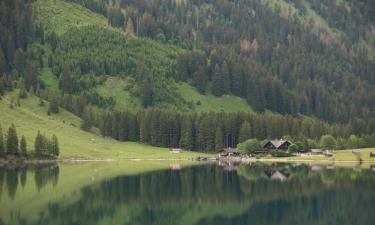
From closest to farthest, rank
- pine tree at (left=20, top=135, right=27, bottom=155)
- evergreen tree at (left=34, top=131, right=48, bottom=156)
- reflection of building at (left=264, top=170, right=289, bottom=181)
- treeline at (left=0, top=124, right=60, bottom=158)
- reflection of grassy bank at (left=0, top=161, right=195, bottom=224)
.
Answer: reflection of grassy bank at (left=0, top=161, right=195, bottom=224)
reflection of building at (left=264, top=170, right=289, bottom=181)
treeline at (left=0, top=124, right=60, bottom=158)
pine tree at (left=20, top=135, right=27, bottom=155)
evergreen tree at (left=34, top=131, right=48, bottom=156)

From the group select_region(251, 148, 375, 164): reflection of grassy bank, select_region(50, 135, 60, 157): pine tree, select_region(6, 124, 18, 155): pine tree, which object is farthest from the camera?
select_region(251, 148, 375, 164): reflection of grassy bank

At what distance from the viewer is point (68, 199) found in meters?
94.9

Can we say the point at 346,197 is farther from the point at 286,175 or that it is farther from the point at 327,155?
the point at 327,155

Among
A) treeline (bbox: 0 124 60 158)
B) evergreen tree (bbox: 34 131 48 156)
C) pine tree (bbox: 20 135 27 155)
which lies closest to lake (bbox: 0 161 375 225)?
treeline (bbox: 0 124 60 158)

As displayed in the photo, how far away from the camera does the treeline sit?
6781 inches

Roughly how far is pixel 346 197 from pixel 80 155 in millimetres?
112053

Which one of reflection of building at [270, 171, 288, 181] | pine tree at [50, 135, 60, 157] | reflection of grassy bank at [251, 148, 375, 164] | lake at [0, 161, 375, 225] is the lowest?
lake at [0, 161, 375, 225]

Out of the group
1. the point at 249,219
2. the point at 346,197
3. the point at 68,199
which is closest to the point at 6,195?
the point at 68,199

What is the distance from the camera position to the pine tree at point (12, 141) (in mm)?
171625

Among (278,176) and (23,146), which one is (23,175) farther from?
(278,176)

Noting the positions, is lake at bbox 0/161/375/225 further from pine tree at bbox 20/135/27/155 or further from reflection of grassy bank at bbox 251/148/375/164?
reflection of grassy bank at bbox 251/148/375/164

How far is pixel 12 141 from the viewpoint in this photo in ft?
567

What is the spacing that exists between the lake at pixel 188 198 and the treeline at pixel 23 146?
110 feet

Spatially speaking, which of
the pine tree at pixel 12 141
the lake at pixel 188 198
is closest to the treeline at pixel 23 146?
the pine tree at pixel 12 141
